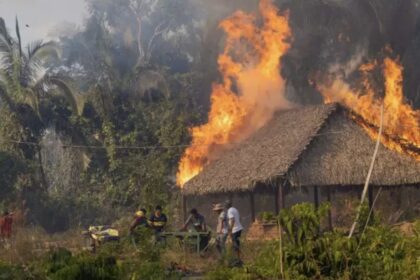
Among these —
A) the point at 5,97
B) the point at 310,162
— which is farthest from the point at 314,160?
the point at 5,97

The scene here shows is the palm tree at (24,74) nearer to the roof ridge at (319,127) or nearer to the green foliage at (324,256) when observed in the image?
the roof ridge at (319,127)

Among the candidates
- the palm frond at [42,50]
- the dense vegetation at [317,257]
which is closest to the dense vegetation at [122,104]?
the palm frond at [42,50]

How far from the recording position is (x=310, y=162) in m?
24.2

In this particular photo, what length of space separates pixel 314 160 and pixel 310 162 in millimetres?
233

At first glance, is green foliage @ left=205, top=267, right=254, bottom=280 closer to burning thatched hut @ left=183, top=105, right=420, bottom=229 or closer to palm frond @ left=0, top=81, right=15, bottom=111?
burning thatched hut @ left=183, top=105, right=420, bottom=229

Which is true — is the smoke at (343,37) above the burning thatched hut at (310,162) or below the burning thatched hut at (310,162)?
above

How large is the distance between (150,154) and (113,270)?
26.8 meters

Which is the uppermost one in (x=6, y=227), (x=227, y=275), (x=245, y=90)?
(x=245, y=90)

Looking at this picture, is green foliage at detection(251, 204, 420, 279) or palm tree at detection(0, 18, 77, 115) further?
palm tree at detection(0, 18, 77, 115)

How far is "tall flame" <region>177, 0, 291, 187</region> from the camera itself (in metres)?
30.3

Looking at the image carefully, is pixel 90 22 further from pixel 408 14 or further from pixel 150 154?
pixel 408 14

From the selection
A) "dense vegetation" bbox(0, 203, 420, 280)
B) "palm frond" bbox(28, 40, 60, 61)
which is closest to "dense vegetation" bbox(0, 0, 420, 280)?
"palm frond" bbox(28, 40, 60, 61)

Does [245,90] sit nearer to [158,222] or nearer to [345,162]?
[345,162]

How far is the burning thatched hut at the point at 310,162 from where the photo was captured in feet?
78.3
